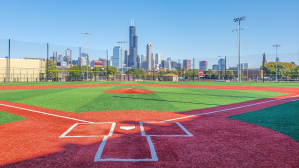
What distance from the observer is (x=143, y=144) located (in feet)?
13.1

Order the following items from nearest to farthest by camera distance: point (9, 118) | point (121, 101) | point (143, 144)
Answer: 1. point (143, 144)
2. point (9, 118)
3. point (121, 101)

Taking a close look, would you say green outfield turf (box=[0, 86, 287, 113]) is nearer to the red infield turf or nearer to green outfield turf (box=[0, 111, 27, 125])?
green outfield turf (box=[0, 111, 27, 125])

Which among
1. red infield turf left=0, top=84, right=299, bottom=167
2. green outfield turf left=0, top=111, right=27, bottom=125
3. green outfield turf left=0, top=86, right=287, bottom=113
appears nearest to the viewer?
red infield turf left=0, top=84, right=299, bottom=167

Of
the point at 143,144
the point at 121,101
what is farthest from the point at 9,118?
the point at 143,144

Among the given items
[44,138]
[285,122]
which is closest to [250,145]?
[285,122]

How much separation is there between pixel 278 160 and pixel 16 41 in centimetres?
4858

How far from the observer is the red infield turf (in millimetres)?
3211

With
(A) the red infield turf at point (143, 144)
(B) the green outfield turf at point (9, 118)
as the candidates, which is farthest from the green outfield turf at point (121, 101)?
(A) the red infield turf at point (143, 144)

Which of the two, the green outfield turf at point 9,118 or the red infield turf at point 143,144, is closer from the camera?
the red infield turf at point 143,144

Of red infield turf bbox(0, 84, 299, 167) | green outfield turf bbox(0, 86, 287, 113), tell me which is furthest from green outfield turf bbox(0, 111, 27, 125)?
green outfield turf bbox(0, 86, 287, 113)

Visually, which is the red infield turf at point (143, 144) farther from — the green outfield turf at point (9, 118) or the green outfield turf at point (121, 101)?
the green outfield turf at point (121, 101)

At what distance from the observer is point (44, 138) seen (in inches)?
177

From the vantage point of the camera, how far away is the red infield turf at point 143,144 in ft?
10.5

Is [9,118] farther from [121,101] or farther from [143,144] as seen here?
[143,144]
